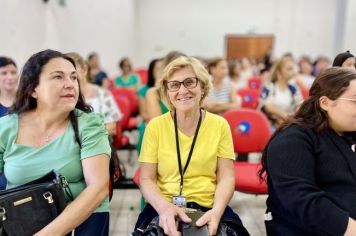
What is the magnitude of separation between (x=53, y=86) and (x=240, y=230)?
1087 mm

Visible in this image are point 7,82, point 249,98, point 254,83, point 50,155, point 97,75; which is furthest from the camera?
point 254,83

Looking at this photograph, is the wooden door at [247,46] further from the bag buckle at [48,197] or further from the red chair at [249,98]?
the bag buckle at [48,197]

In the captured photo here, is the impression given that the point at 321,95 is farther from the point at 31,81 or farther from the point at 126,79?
the point at 126,79

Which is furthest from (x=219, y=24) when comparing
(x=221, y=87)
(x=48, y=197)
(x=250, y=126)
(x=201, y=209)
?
(x=48, y=197)

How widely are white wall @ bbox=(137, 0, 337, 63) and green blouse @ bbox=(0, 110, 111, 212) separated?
12.3 metres

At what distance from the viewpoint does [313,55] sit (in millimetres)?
13359

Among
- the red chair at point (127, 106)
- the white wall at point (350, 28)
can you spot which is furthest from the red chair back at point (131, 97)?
the white wall at point (350, 28)

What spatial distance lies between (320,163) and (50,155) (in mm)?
1158

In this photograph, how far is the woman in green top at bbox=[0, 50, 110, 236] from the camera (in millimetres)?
1555

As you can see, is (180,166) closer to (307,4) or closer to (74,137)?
(74,137)

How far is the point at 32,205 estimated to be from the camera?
139 cm

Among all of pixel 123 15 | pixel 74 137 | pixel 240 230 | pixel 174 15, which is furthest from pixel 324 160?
pixel 174 15

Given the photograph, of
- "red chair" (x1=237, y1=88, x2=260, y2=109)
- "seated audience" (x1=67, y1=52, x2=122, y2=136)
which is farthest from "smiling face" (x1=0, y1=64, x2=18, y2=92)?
"red chair" (x1=237, y1=88, x2=260, y2=109)

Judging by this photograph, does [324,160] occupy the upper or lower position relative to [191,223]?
upper
